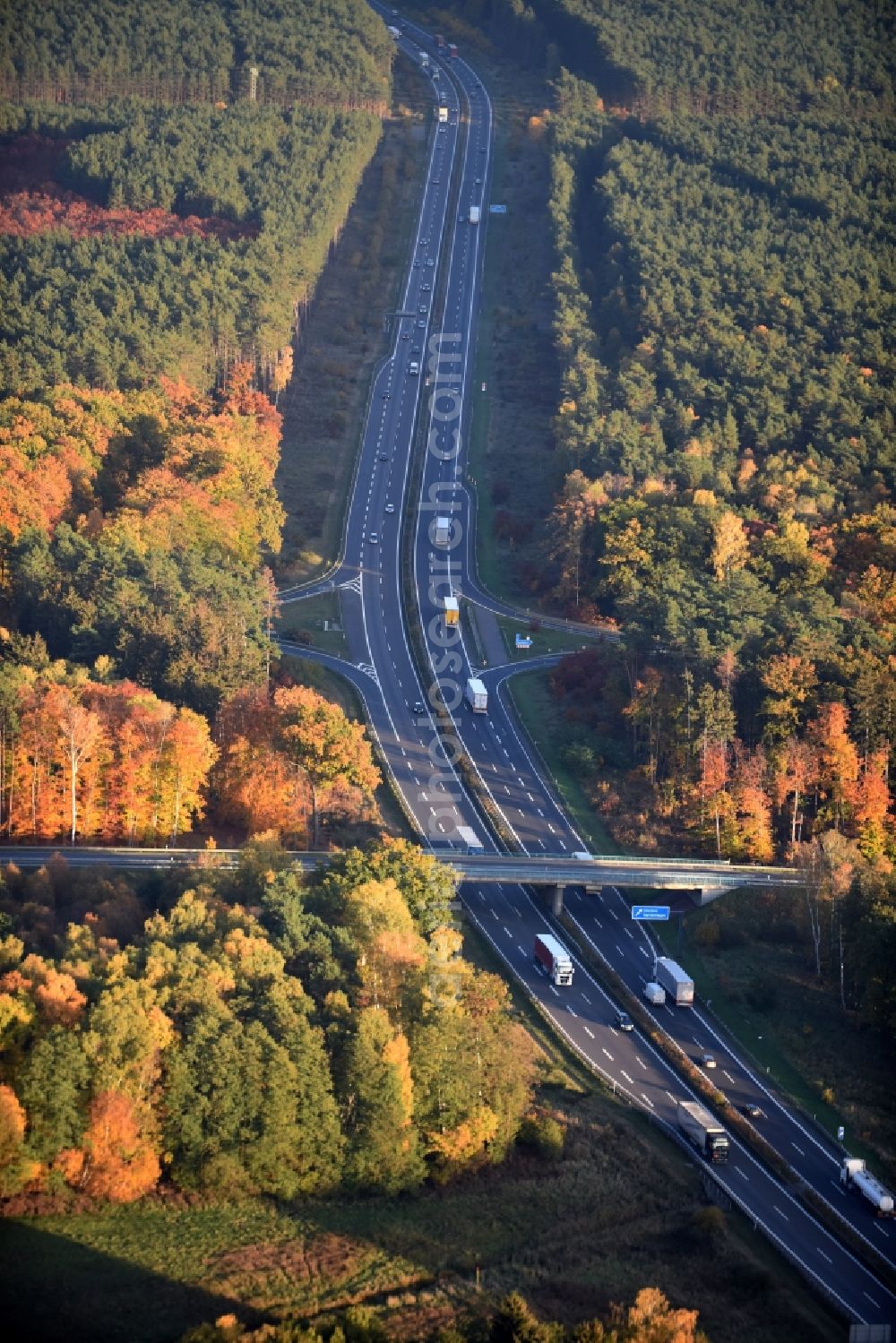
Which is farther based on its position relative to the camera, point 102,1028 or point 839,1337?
point 102,1028

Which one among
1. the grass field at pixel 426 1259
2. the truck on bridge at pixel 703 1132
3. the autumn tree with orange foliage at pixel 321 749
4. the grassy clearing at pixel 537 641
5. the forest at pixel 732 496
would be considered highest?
the forest at pixel 732 496

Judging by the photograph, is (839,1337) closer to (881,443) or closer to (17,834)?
(17,834)

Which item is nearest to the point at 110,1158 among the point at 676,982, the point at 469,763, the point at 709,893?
the point at 676,982

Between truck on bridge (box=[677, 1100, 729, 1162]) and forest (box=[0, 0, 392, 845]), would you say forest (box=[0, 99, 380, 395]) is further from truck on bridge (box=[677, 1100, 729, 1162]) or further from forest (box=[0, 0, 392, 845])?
truck on bridge (box=[677, 1100, 729, 1162])

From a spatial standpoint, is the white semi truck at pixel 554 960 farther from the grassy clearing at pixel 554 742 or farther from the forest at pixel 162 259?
the forest at pixel 162 259

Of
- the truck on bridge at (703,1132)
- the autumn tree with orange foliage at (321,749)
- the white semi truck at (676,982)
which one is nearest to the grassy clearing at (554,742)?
the autumn tree with orange foliage at (321,749)

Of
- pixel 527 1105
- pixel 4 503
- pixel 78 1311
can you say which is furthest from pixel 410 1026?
pixel 4 503

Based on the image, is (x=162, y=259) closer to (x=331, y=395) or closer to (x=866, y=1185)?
(x=331, y=395)
